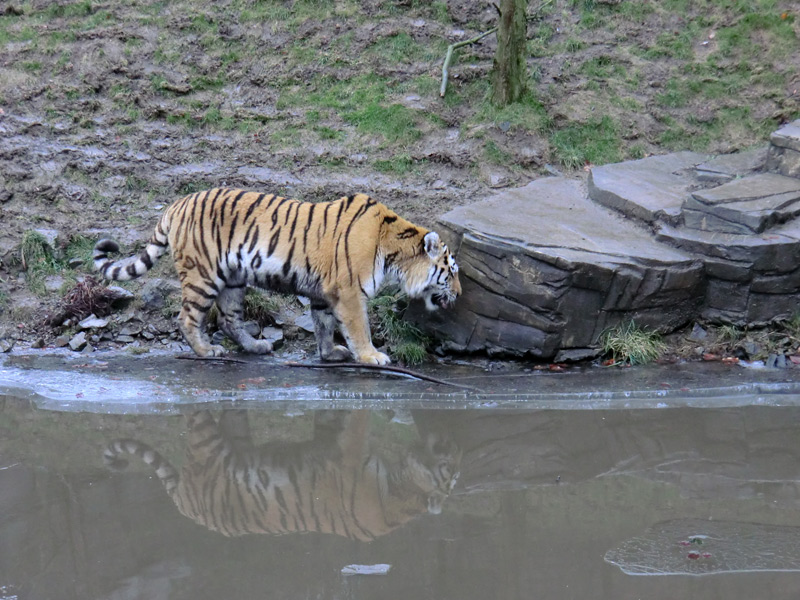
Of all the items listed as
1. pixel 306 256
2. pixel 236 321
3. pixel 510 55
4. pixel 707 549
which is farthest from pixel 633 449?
pixel 510 55

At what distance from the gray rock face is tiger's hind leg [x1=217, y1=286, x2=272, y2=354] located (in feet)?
3.98

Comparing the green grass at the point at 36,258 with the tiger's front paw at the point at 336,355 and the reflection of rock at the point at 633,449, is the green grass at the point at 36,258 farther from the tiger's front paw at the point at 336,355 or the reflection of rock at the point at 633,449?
the reflection of rock at the point at 633,449

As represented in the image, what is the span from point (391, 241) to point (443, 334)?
85 centimetres

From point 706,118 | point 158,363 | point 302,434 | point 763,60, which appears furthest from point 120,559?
point 763,60

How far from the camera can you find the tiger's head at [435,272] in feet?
21.8

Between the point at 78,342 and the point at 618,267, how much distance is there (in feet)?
13.8

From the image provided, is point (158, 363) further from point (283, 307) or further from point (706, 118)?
point (706, 118)

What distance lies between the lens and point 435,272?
6668mm

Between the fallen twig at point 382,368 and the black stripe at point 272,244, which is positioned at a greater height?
the black stripe at point 272,244

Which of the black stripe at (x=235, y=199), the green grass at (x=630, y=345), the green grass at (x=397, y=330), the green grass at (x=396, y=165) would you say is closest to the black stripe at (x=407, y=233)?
the green grass at (x=397, y=330)

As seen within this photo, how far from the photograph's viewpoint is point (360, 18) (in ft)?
35.1

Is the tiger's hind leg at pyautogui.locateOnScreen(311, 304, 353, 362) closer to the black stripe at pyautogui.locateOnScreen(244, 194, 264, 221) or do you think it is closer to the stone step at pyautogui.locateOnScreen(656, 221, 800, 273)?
the black stripe at pyautogui.locateOnScreen(244, 194, 264, 221)

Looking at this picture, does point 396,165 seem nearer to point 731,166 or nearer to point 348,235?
point 348,235

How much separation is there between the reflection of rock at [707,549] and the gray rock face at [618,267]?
7.64 feet
